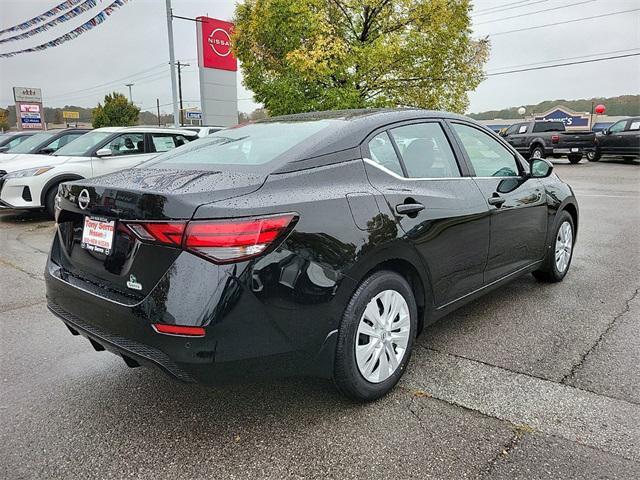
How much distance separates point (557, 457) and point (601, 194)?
11.2 metres

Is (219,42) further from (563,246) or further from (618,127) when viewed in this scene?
(563,246)

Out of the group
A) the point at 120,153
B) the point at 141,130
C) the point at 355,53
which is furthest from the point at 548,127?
the point at 120,153

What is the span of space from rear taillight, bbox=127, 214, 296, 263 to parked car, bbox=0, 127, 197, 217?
7.67m

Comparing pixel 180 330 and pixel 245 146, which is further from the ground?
pixel 245 146

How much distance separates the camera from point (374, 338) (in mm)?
2656

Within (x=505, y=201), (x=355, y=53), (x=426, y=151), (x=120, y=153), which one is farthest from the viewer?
(x=355, y=53)

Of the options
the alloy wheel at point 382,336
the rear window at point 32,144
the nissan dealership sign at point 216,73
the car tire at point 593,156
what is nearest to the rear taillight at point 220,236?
the alloy wheel at point 382,336

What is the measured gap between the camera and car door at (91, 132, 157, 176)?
30.4 feet

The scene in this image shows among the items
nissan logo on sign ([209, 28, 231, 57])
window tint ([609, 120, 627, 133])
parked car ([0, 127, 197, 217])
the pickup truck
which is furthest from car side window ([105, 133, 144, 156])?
window tint ([609, 120, 627, 133])

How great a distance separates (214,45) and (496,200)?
78.6 ft

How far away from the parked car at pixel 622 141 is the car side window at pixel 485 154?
1813cm

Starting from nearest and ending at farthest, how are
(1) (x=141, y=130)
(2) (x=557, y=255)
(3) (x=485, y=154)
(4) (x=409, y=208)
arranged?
1. (4) (x=409, y=208)
2. (3) (x=485, y=154)
3. (2) (x=557, y=255)
4. (1) (x=141, y=130)

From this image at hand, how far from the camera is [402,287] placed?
9.14 ft

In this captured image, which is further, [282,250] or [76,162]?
[76,162]
